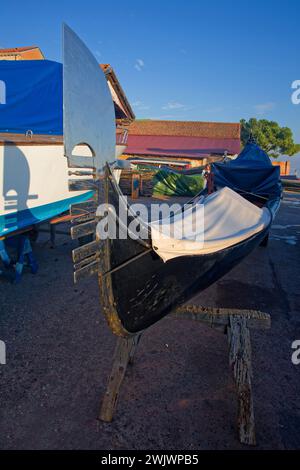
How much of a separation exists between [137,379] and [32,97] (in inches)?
285

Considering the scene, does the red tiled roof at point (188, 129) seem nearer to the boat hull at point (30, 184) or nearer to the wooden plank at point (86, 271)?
the boat hull at point (30, 184)

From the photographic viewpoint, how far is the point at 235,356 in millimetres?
2635

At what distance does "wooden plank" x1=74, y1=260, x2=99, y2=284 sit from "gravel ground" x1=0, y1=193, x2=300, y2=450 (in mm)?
1318

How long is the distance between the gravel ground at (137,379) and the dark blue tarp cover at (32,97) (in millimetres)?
4008

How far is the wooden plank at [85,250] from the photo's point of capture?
1.99 meters

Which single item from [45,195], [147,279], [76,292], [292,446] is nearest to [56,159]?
[45,195]

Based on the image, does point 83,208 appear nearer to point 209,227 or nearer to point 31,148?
point 209,227

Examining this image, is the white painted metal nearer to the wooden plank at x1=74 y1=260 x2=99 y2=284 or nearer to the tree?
the wooden plank at x1=74 y1=260 x2=99 y2=284

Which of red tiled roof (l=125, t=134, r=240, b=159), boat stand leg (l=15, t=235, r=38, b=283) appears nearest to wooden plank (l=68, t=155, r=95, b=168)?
boat stand leg (l=15, t=235, r=38, b=283)

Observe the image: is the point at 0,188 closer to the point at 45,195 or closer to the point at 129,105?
the point at 45,195

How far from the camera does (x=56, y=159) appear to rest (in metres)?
6.17

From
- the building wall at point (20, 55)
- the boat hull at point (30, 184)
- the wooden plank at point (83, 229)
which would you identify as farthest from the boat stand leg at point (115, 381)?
the building wall at point (20, 55)

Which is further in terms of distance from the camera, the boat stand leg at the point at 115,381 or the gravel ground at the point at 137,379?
the boat stand leg at the point at 115,381

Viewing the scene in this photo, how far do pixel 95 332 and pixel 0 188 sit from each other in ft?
9.11
